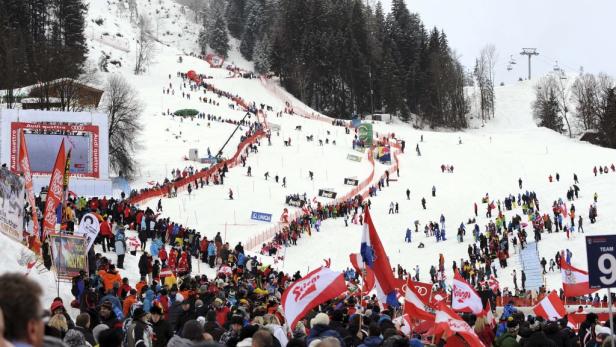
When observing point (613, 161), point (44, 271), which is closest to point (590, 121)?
point (613, 161)

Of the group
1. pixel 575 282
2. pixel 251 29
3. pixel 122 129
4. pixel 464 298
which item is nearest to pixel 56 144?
pixel 122 129

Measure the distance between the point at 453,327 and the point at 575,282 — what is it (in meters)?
10.3

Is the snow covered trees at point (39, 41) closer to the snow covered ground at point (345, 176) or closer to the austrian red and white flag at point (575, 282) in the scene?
the snow covered ground at point (345, 176)

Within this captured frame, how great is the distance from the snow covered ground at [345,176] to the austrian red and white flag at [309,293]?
6.13 metres

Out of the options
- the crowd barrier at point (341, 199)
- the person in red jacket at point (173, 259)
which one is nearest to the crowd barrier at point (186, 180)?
the crowd barrier at point (341, 199)

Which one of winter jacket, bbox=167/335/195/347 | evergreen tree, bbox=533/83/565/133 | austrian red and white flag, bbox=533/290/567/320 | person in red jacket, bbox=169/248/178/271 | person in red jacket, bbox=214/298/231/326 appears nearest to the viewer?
winter jacket, bbox=167/335/195/347

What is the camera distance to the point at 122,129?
5275cm

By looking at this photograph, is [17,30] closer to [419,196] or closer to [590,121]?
[419,196]

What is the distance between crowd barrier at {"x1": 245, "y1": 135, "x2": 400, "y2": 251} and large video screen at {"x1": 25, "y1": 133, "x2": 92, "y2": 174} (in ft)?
26.0

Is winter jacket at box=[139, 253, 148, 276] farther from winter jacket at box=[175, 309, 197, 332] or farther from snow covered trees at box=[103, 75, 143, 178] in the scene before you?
snow covered trees at box=[103, 75, 143, 178]

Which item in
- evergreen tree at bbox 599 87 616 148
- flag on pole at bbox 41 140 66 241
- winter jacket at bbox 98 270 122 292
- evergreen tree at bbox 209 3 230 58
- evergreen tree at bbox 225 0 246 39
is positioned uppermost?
evergreen tree at bbox 225 0 246 39

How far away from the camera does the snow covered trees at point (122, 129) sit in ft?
167

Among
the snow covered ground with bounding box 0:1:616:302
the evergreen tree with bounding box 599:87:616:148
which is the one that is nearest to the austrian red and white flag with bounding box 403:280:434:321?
the snow covered ground with bounding box 0:1:616:302

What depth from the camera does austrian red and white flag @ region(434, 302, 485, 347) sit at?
9.43m
